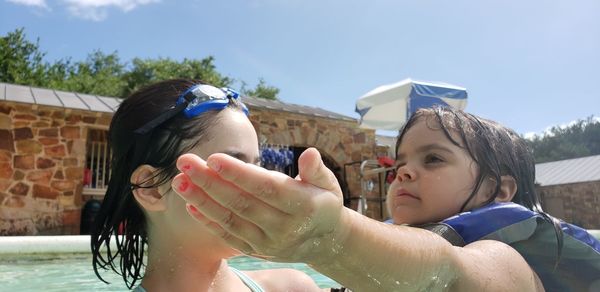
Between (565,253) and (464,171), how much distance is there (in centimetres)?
31

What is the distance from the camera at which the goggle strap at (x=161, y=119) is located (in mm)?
1547

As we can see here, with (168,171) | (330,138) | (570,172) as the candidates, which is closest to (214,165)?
(168,171)

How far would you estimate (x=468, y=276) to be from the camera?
0.84 meters

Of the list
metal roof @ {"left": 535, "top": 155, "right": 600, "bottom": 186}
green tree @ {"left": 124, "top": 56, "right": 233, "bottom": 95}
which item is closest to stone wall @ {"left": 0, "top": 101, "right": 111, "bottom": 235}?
metal roof @ {"left": 535, "top": 155, "right": 600, "bottom": 186}

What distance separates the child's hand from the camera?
2.01ft

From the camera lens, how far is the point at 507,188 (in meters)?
1.42

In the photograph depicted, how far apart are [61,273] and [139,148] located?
2.85 meters

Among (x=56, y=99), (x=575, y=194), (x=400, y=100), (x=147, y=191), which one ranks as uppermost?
(x=400, y=100)

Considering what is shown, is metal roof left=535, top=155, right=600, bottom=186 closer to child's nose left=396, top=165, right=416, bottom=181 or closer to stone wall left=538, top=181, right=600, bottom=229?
stone wall left=538, top=181, right=600, bottom=229

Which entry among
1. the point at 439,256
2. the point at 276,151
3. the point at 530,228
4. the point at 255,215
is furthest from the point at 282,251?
the point at 276,151

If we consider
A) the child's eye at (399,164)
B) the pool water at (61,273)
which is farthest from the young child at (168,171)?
the pool water at (61,273)

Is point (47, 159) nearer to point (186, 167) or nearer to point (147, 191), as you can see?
point (147, 191)

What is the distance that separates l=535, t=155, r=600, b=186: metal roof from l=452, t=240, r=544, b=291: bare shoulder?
19.1 metres

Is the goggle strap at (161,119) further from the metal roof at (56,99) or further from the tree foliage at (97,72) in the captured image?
the tree foliage at (97,72)
